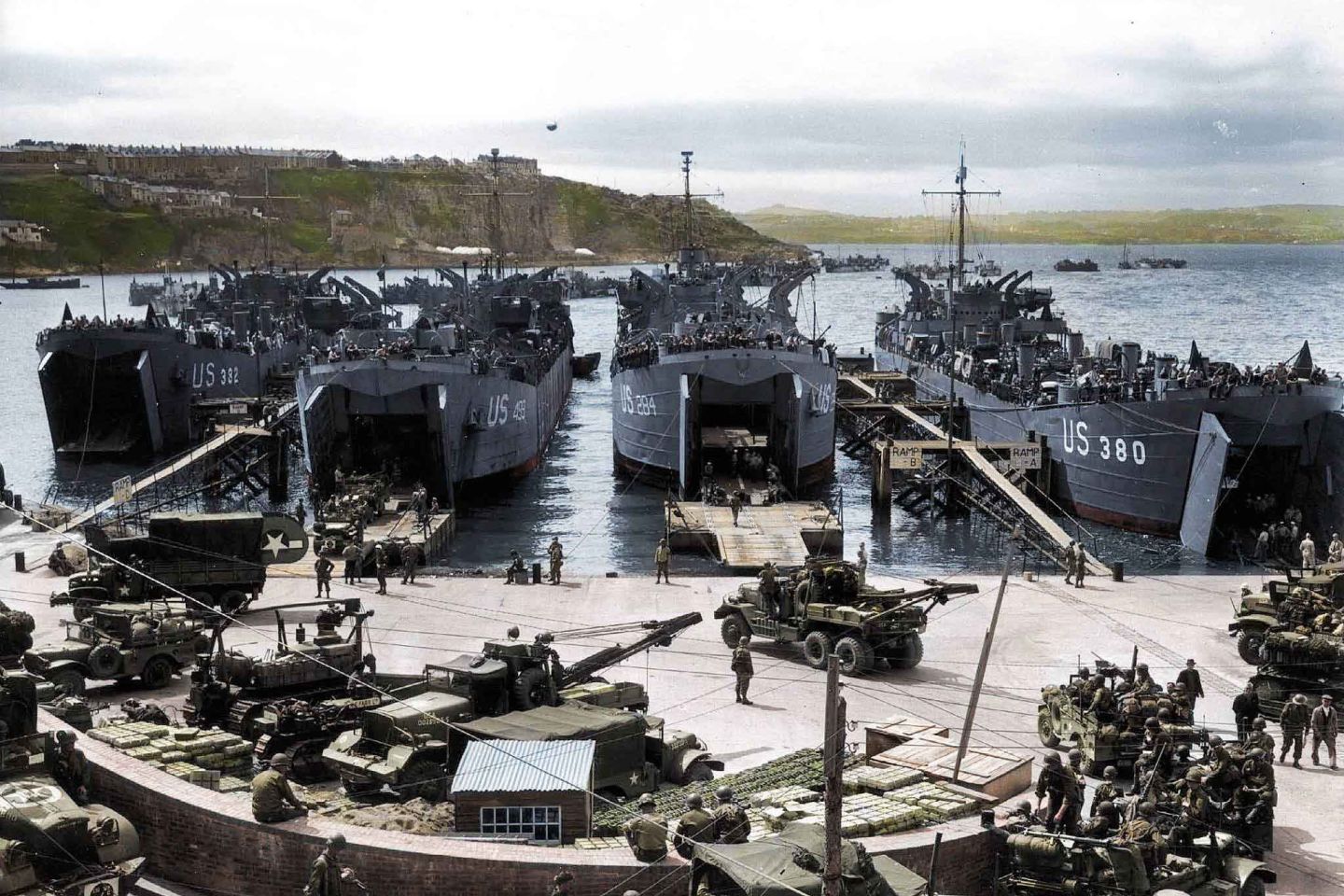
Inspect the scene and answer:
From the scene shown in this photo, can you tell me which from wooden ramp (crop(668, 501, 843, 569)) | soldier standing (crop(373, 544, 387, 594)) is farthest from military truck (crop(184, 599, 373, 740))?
wooden ramp (crop(668, 501, 843, 569))

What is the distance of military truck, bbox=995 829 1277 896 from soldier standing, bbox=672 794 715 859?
2716 mm

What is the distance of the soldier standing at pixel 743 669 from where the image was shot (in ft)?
68.6

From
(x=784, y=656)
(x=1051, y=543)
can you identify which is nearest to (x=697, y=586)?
(x=784, y=656)

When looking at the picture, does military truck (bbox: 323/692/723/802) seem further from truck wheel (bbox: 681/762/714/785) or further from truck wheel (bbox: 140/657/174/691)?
truck wheel (bbox: 140/657/174/691)

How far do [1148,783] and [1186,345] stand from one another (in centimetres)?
10119

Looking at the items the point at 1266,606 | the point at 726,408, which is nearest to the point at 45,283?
the point at 726,408

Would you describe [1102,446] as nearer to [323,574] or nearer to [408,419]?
[408,419]

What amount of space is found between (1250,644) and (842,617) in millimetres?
6130

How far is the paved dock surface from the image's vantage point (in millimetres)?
18656

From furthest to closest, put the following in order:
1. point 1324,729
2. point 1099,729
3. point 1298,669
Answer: point 1298,669 < point 1324,729 < point 1099,729

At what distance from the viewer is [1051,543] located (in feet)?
126

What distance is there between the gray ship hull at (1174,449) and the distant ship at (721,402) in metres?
7.52

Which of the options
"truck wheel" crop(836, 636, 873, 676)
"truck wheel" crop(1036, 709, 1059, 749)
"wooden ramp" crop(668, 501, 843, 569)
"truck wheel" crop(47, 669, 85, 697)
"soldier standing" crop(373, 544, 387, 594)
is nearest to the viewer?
"truck wheel" crop(1036, 709, 1059, 749)

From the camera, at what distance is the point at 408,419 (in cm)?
4753
